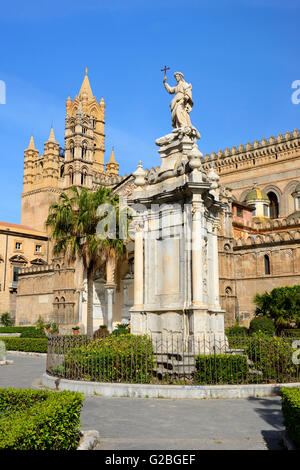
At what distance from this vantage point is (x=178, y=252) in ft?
42.8

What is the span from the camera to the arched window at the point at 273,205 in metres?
59.3

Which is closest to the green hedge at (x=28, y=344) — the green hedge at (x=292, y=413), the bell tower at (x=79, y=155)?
the green hedge at (x=292, y=413)

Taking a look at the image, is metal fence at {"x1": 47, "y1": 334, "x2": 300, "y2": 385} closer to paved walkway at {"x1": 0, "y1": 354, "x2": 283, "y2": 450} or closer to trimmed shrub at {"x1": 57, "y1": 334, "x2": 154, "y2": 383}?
trimmed shrub at {"x1": 57, "y1": 334, "x2": 154, "y2": 383}

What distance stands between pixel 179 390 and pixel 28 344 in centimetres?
1841

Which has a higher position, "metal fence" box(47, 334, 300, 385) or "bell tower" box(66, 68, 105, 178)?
"bell tower" box(66, 68, 105, 178)

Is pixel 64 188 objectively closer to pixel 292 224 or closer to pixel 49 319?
pixel 49 319

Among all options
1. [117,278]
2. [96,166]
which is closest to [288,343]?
[117,278]

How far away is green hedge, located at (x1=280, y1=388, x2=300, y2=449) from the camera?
569 cm

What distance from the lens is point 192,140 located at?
14.4 m

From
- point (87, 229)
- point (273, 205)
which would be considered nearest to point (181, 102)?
point (87, 229)

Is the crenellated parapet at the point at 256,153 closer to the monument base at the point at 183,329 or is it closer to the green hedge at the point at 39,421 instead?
the monument base at the point at 183,329

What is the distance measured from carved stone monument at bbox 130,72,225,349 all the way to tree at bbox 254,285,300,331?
648 inches

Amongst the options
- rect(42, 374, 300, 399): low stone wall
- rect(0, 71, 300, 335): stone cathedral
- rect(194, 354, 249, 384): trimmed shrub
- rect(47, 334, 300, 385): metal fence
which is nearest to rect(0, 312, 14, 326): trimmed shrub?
rect(0, 71, 300, 335): stone cathedral

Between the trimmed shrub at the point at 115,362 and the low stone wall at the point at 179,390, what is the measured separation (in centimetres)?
54
